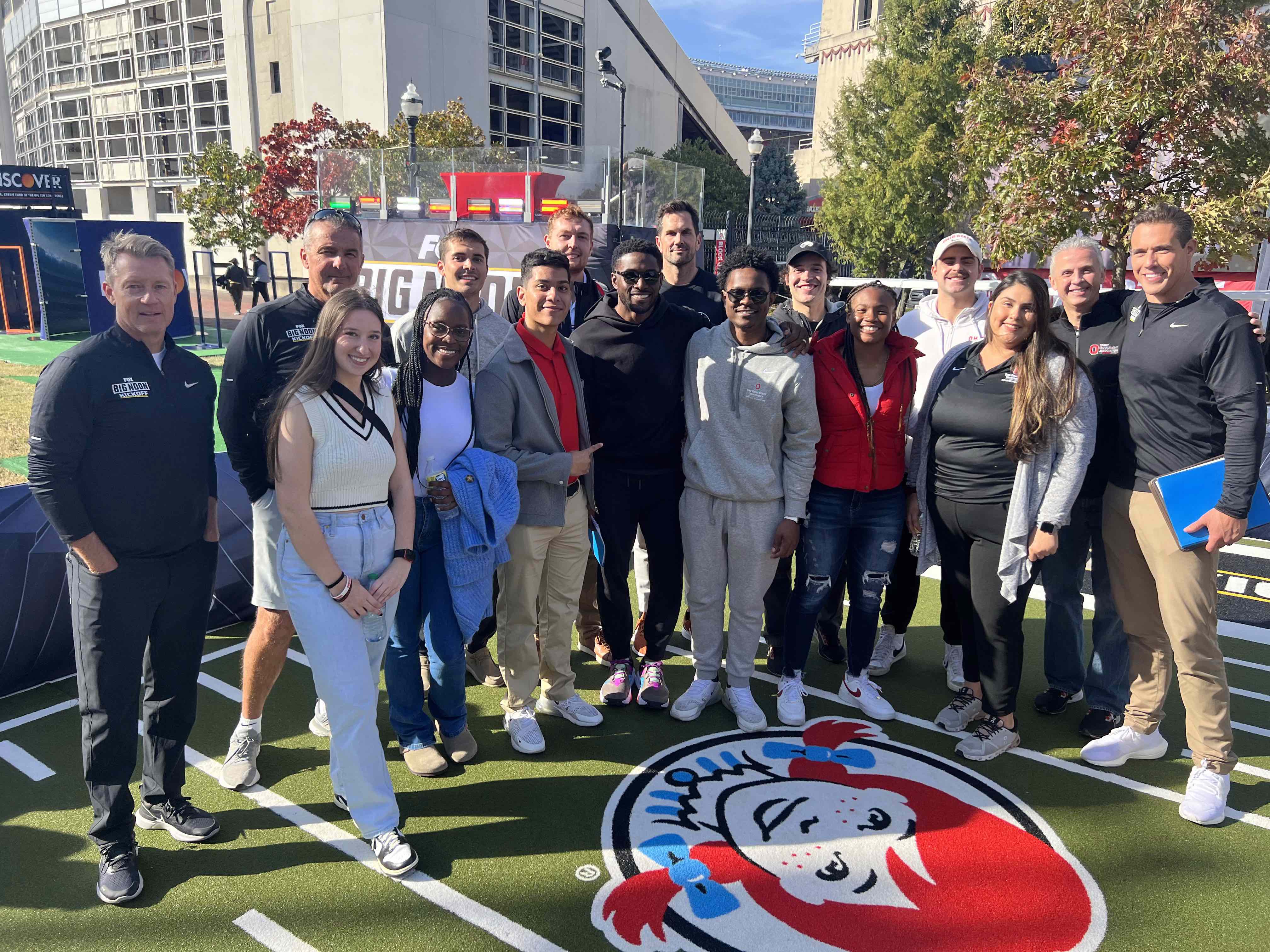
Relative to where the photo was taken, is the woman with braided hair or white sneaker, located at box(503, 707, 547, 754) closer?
the woman with braided hair

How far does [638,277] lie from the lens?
3.87 meters

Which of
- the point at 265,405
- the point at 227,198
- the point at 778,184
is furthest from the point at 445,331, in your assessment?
the point at 778,184

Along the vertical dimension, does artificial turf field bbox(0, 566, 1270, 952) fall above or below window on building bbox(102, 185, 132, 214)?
below

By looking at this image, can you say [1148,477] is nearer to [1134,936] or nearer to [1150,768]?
[1150,768]

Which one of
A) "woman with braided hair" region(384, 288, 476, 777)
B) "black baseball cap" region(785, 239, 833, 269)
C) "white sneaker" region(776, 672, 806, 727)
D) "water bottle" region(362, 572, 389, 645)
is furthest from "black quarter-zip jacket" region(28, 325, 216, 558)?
"black baseball cap" region(785, 239, 833, 269)

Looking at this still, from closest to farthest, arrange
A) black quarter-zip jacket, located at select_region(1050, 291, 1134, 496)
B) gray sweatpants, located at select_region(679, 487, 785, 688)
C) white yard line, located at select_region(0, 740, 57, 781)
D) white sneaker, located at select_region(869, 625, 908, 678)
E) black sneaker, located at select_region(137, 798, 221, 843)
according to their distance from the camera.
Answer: black sneaker, located at select_region(137, 798, 221, 843), white yard line, located at select_region(0, 740, 57, 781), black quarter-zip jacket, located at select_region(1050, 291, 1134, 496), gray sweatpants, located at select_region(679, 487, 785, 688), white sneaker, located at select_region(869, 625, 908, 678)

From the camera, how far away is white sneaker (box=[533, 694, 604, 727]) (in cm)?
418

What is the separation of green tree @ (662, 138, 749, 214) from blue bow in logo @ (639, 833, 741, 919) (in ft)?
148

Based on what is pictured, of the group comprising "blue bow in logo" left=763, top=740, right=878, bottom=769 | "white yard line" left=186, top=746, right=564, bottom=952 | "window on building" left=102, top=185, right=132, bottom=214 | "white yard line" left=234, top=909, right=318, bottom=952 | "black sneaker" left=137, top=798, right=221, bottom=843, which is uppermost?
"window on building" left=102, top=185, right=132, bottom=214

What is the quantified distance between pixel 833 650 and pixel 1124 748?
1559mm

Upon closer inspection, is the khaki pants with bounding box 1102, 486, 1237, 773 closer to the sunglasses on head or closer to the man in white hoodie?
the man in white hoodie

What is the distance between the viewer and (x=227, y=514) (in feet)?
17.0

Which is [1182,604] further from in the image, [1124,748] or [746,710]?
[746,710]

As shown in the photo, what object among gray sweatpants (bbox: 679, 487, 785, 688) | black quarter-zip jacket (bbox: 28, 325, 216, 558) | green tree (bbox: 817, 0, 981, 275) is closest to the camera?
black quarter-zip jacket (bbox: 28, 325, 216, 558)
